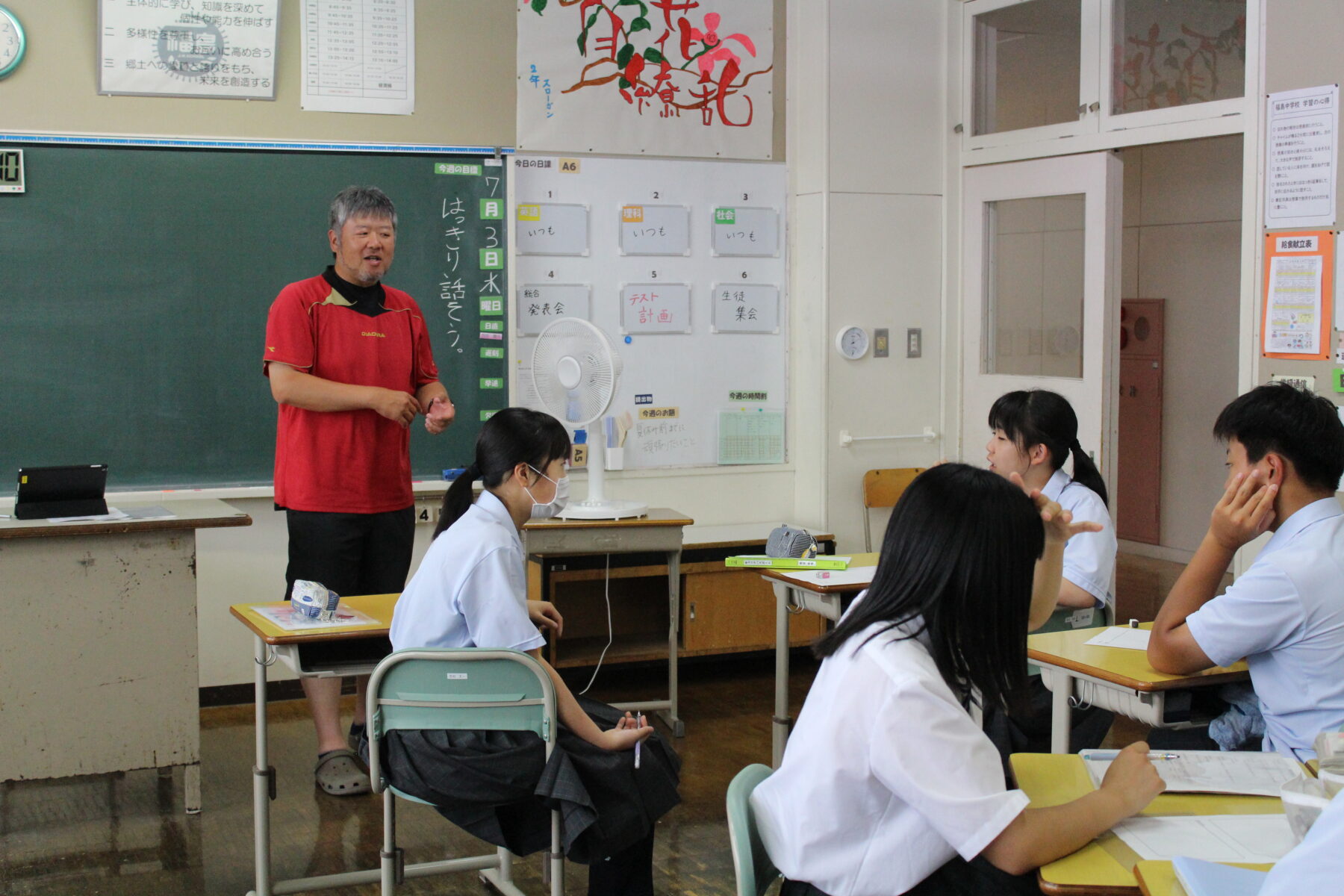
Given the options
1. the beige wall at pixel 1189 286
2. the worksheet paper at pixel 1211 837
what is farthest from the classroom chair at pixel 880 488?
the worksheet paper at pixel 1211 837

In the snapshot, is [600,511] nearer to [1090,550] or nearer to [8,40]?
[1090,550]

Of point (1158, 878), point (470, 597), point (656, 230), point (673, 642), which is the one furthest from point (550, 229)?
point (1158, 878)

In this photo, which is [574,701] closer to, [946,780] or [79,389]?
[946,780]

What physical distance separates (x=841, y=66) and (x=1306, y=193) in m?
1.93

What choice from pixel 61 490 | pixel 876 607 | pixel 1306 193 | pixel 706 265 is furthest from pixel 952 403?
pixel 876 607

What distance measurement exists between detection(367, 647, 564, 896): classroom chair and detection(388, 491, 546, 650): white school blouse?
7cm

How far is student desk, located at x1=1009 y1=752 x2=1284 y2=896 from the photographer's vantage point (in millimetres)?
1372

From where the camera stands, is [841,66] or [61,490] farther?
[841,66]

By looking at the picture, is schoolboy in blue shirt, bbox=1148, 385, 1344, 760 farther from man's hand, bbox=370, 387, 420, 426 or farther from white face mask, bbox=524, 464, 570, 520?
man's hand, bbox=370, 387, 420, 426

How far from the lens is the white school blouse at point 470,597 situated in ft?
7.34

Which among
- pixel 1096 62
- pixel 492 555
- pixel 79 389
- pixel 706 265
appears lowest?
pixel 492 555

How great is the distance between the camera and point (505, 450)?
242 cm

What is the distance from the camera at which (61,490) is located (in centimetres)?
334

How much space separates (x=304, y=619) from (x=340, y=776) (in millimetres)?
1062
